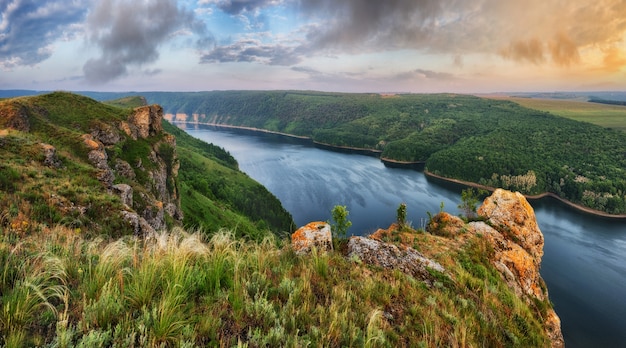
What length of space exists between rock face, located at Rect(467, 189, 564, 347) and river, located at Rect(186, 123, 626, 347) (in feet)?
16.2

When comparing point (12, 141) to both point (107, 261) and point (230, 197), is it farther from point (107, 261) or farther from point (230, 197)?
point (230, 197)

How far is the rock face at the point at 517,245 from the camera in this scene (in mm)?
15367

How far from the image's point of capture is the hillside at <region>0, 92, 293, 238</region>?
35.8 feet

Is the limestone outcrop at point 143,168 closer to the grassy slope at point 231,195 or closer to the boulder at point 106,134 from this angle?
the boulder at point 106,134

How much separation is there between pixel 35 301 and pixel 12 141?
20348mm

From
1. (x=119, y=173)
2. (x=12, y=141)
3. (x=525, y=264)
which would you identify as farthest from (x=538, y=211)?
(x=12, y=141)

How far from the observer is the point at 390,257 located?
389 inches

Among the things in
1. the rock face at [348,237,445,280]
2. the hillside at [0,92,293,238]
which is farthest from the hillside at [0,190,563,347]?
the hillside at [0,92,293,238]

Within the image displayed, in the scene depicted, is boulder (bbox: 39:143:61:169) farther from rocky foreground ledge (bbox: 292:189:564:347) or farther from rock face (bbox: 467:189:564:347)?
rock face (bbox: 467:189:564:347)

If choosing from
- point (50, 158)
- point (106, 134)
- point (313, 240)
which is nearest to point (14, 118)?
point (106, 134)

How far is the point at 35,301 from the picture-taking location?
358cm

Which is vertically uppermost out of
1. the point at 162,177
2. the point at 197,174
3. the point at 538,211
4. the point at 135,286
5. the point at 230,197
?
the point at 135,286

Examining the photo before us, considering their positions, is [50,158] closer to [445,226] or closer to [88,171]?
[88,171]

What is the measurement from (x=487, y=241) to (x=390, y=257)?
11.5m
